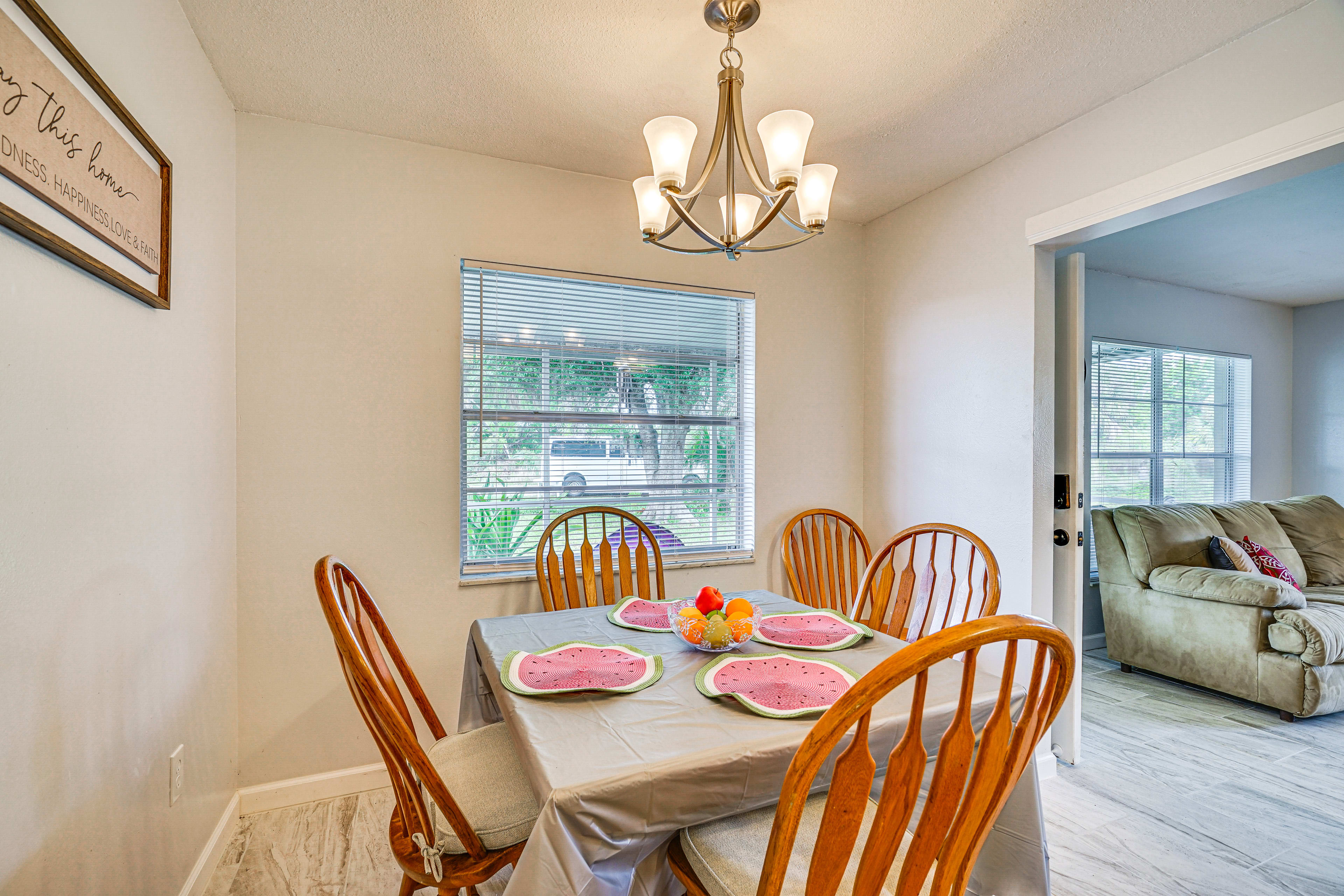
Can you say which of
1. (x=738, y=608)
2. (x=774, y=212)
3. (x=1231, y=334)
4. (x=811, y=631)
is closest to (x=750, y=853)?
(x=738, y=608)

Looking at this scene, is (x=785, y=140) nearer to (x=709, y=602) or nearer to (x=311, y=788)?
(x=709, y=602)

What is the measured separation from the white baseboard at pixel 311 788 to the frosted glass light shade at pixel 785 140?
232cm

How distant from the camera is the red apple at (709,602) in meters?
1.67

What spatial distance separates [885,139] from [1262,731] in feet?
10.0

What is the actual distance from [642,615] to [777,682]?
2.15 feet

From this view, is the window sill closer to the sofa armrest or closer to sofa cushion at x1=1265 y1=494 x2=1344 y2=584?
the sofa armrest

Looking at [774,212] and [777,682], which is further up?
[774,212]

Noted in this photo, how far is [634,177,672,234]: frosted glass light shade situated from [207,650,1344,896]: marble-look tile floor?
1.89 metres

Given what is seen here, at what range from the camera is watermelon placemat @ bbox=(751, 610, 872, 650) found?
1663mm

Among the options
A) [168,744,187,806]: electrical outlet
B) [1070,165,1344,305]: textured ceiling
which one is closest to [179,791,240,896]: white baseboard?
[168,744,187,806]: electrical outlet

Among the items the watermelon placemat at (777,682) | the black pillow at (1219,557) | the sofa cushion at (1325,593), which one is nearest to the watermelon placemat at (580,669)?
the watermelon placemat at (777,682)

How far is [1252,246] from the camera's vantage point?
3572 millimetres

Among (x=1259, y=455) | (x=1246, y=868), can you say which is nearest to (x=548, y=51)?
(x=1246, y=868)

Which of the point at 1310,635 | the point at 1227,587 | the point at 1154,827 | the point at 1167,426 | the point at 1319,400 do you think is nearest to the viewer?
the point at 1154,827
